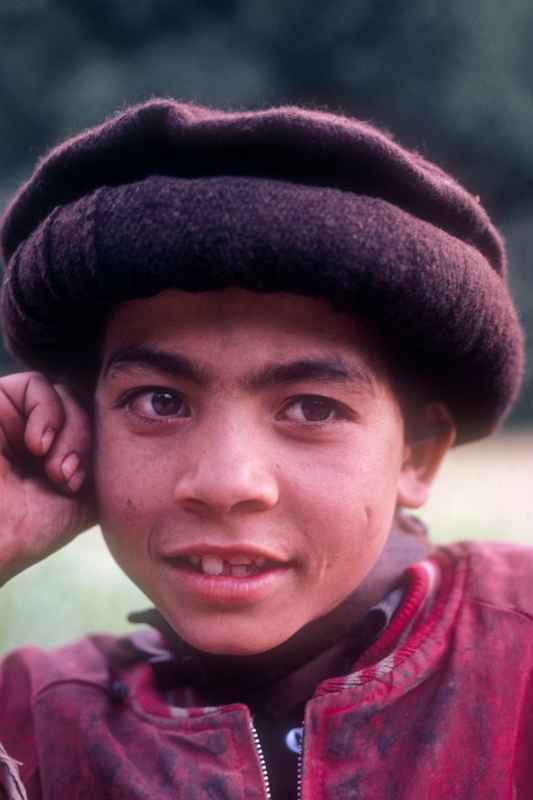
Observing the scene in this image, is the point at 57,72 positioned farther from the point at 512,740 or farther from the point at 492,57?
the point at 512,740

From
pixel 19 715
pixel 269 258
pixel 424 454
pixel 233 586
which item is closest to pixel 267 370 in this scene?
pixel 269 258

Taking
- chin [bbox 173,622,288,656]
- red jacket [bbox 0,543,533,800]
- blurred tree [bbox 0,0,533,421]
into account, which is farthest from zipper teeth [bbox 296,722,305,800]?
blurred tree [bbox 0,0,533,421]

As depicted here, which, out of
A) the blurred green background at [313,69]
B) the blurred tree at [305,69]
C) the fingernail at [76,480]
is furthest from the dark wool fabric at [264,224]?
the blurred tree at [305,69]

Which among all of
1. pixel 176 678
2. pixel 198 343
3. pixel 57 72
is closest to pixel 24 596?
pixel 176 678

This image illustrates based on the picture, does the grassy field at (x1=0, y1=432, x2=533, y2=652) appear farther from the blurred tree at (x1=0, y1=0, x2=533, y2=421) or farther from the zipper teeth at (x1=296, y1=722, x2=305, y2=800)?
the blurred tree at (x1=0, y1=0, x2=533, y2=421)

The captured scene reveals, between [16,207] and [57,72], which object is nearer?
[16,207]

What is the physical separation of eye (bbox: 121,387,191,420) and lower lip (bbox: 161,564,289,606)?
23 centimetres

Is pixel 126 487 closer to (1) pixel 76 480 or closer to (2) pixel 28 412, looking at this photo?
(1) pixel 76 480

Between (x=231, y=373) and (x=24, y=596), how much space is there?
48.8 inches

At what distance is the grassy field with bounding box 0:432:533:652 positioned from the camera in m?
2.34

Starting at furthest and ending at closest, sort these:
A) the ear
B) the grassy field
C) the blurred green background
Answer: the blurred green background, the grassy field, the ear

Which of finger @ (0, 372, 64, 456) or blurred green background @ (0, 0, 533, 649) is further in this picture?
blurred green background @ (0, 0, 533, 649)

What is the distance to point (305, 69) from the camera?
6.52 meters

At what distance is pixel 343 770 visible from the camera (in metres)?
1.41
